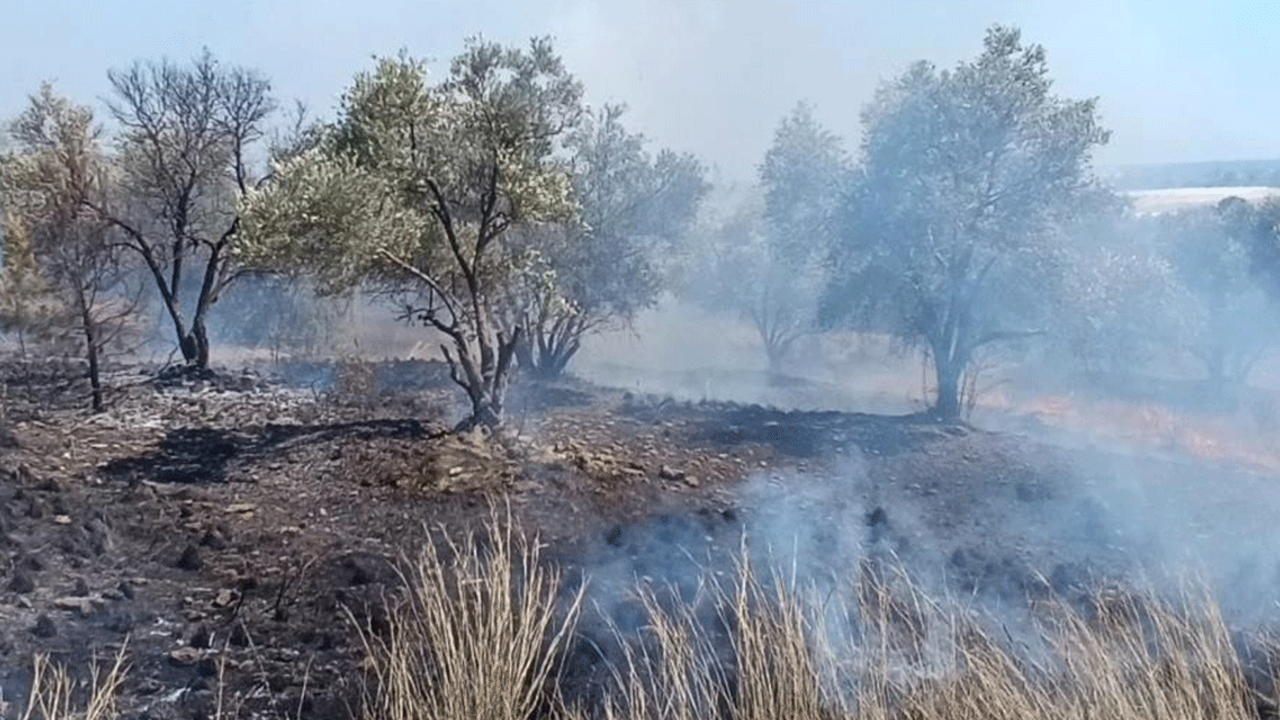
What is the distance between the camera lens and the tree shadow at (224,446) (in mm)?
10117

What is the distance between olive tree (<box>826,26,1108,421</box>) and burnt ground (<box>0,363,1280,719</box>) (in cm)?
217

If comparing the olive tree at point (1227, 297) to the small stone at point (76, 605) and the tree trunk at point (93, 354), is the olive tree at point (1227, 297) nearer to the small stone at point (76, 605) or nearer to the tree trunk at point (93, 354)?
the tree trunk at point (93, 354)

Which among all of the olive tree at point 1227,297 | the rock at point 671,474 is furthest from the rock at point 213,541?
the olive tree at point 1227,297

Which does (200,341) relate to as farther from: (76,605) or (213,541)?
(76,605)

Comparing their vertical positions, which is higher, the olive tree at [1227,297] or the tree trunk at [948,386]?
the olive tree at [1227,297]

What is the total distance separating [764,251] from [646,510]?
21513mm

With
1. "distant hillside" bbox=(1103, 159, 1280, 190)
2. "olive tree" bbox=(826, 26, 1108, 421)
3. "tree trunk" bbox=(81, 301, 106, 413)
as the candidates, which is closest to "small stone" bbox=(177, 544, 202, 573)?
"tree trunk" bbox=(81, 301, 106, 413)

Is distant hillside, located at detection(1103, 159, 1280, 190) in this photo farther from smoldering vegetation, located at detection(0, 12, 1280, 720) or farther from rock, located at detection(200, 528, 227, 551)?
rock, located at detection(200, 528, 227, 551)

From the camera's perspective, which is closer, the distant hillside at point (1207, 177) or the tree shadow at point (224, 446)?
the tree shadow at point (224, 446)

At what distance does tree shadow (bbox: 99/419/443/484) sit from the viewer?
33.2ft

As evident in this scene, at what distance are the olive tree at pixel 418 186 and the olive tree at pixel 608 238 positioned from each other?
4.51 metres

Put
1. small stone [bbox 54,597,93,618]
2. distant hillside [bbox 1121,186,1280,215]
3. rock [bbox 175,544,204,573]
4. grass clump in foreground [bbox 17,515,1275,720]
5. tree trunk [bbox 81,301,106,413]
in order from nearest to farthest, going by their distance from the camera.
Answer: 1. grass clump in foreground [bbox 17,515,1275,720]
2. small stone [bbox 54,597,93,618]
3. rock [bbox 175,544,204,573]
4. tree trunk [bbox 81,301,106,413]
5. distant hillside [bbox 1121,186,1280,215]

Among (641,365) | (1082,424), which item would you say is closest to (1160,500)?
(1082,424)

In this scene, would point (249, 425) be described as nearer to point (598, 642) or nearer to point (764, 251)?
point (598, 642)
